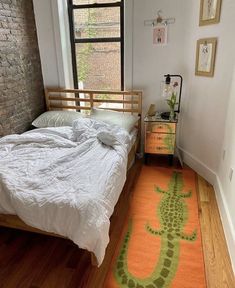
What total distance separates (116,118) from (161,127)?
0.57 m

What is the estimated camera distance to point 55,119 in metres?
2.96

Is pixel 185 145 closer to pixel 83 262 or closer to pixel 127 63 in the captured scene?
pixel 127 63

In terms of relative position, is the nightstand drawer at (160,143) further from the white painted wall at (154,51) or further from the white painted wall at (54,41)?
the white painted wall at (54,41)

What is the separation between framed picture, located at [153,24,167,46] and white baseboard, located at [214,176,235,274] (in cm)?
177

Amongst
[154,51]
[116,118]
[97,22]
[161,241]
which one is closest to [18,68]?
[97,22]

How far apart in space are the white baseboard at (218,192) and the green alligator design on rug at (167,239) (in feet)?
0.87

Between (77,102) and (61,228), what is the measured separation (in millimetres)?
2282

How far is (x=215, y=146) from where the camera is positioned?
2434 millimetres

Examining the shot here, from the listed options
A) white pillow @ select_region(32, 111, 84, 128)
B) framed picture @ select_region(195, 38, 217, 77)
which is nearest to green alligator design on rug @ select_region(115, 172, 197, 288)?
framed picture @ select_region(195, 38, 217, 77)

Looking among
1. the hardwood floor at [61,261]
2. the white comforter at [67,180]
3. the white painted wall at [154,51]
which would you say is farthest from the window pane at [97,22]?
the hardwood floor at [61,261]

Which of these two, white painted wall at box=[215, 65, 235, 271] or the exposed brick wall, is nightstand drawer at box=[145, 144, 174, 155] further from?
the exposed brick wall

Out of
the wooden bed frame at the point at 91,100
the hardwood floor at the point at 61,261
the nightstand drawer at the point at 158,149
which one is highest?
the wooden bed frame at the point at 91,100

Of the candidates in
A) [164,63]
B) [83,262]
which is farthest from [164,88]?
[83,262]

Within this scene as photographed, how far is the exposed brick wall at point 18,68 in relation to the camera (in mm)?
2564
